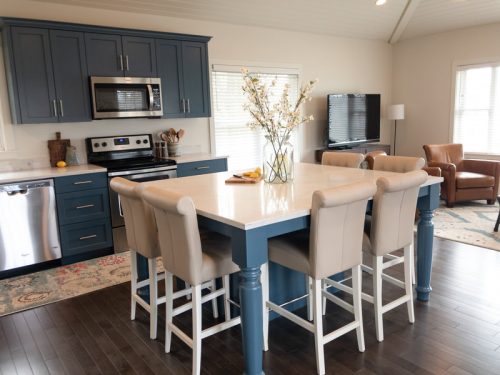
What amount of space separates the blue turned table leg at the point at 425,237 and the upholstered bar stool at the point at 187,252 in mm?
1434

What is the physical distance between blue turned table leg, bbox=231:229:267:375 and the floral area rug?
6.17 ft

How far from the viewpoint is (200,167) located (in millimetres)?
4754

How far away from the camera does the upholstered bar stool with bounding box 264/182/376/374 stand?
2039mm

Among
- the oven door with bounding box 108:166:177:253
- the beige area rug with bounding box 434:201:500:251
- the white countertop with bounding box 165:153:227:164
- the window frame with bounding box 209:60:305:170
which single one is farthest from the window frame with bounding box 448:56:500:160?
the oven door with bounding box 108:166:177:253

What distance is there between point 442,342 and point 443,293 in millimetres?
730

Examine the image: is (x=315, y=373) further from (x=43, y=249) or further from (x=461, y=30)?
(x=461, y=30)

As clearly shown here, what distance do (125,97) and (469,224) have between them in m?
4.18

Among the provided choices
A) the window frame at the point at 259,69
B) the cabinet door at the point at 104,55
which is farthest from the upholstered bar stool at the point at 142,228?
the window frame at the point at 259,69

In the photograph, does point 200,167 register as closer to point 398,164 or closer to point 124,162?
point 124,162

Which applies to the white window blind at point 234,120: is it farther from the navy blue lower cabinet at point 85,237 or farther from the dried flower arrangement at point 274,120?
the dried flower arrangement at point 274,120

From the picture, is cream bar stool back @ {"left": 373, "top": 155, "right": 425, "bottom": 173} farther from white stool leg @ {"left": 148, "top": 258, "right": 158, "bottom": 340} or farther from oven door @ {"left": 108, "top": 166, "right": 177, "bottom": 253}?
oven door @ {"left": 108, "top": 166, "right": 177, "bottom": 253}

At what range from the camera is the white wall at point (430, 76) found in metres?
6.32

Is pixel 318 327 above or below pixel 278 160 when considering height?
below

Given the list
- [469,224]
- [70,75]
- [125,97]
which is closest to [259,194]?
[125,97]
